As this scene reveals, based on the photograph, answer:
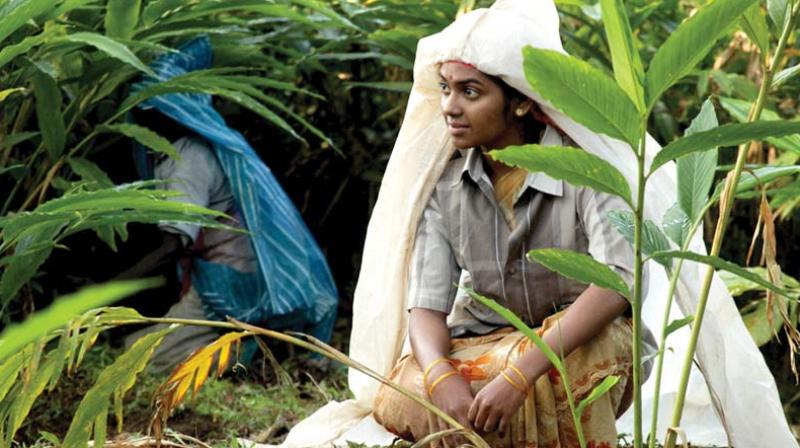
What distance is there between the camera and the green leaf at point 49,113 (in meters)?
3.36

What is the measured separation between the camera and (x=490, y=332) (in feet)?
8.80

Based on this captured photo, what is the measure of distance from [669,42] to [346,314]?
4.03 metres

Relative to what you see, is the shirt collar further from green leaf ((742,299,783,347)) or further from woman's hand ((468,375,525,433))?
green leaf ((742,299,783,347))

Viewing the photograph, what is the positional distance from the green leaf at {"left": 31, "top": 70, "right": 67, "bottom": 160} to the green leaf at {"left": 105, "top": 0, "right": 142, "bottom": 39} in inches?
9.1

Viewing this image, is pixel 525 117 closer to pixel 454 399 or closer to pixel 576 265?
pixel 454 399

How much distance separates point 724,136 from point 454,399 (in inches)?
39.4

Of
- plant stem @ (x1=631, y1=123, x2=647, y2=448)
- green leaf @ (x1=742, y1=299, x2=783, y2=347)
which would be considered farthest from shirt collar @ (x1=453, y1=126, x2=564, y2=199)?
green leaf @ (x1=742, y1=299, x2=783, y2=347)

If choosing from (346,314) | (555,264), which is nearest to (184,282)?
(346,314)

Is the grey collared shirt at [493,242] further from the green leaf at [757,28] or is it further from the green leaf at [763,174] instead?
the green leaf at [757,28]

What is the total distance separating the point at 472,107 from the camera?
254 centimetres

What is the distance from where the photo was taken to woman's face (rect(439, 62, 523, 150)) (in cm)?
254

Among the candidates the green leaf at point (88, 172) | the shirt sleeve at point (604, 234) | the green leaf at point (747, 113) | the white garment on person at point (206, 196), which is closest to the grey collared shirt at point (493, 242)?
the shirt sleeve at point (604, 234)

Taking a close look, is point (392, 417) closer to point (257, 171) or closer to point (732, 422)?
point (732, 422)

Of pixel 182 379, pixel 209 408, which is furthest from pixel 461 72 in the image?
pixel 209 408
